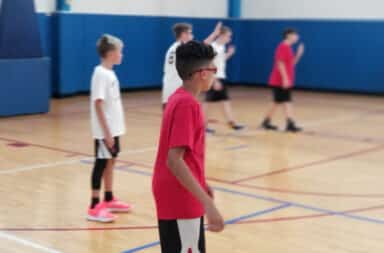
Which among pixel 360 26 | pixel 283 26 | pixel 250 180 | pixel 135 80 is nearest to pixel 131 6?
pixel 135 80

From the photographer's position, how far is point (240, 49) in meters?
17.8

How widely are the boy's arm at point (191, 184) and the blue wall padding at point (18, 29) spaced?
29.0 ft

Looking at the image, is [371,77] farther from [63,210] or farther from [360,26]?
[63,210]

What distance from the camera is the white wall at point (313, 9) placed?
612 inches

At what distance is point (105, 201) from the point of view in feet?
18.2

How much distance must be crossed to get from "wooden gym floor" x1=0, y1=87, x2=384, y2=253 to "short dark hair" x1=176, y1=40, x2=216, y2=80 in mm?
2051

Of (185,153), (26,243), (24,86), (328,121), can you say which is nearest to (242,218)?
(26,243)

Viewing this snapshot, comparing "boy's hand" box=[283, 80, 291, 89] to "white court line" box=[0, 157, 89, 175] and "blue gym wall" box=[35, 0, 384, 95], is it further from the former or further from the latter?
"blue gym wall" box=[35, 0, 384, 95]

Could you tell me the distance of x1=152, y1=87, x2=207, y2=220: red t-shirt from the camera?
2844 millimetres

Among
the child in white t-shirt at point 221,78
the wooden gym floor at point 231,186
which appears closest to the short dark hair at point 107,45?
the wooden gym floor at point 231,186

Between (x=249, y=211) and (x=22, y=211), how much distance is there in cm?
191

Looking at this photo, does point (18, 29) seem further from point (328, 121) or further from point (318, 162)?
point (318, 162)

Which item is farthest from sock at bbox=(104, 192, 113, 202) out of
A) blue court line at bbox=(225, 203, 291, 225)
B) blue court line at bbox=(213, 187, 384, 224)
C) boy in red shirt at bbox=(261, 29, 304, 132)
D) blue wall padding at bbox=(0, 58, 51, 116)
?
blue wall padding at bbox=(0, 58, 51, 116)

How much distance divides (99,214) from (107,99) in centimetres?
93
